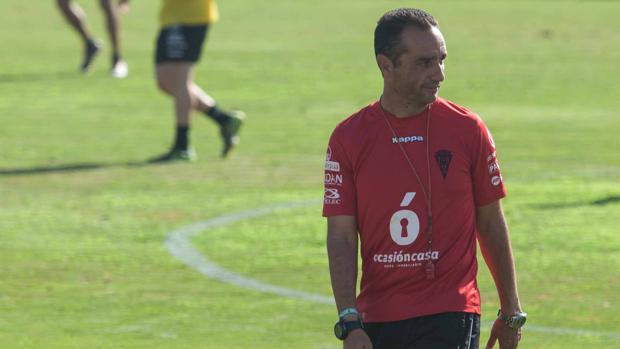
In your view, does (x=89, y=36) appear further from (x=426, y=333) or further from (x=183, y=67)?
(x=426, y=333)

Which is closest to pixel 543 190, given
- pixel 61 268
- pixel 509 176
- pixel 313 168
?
pixel 509 176

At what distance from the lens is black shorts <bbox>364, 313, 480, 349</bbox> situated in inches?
→ 235

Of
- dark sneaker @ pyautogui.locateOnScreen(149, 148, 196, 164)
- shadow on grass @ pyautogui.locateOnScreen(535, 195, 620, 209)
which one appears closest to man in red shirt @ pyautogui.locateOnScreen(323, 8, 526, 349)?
shadow on grass @ pyautogui.locateOnScreen(535, 195, 620, 209)

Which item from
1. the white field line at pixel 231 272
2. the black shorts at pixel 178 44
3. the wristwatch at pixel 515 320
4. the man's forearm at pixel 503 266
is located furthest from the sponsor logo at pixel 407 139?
the black shorts at pixel 178 44

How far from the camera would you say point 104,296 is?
10.3 metres

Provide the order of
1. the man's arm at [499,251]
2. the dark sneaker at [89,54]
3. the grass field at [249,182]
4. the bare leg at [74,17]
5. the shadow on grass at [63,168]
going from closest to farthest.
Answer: the man's arm at [499,251] < the grass field at [249,182] < the shadow on grass at [63,168] < the bare leg at [74,17] < the dark sneaker at [89,54]

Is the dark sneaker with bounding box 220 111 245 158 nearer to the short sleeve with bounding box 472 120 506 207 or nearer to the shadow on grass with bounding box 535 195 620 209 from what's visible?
the shadow on grass with bounding box 535 195 620 209

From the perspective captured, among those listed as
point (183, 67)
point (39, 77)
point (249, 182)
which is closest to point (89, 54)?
point (39, 77)

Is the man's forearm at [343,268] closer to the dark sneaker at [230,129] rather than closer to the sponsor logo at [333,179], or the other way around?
the sponsor logo at [333,179]

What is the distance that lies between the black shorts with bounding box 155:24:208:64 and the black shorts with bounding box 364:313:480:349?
10.4m

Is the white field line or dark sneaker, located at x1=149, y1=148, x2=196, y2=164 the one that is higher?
the white field line

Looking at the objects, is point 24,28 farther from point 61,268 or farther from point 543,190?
point 61,268

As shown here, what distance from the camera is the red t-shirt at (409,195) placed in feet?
19.5

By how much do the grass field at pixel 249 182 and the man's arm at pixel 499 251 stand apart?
2.93 meters
